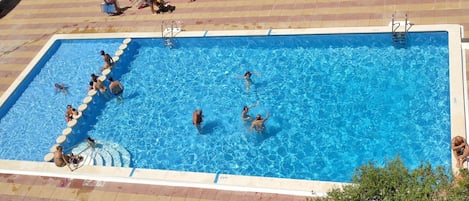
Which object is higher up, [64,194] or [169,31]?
[169,31]

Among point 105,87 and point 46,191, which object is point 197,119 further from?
point 46,191

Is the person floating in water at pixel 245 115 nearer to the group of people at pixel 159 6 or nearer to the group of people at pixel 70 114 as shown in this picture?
the group of people at pixel 70 114

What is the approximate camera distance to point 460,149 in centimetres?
1353

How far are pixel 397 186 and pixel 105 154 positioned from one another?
10.8m

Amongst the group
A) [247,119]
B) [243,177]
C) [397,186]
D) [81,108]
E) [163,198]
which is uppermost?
[81,108]

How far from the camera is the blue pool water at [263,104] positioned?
15.8 meters

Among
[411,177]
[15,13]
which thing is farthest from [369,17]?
[15,13]

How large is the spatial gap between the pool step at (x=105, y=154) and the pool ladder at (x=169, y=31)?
5.95 m

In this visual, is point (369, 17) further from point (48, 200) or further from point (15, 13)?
point (15, 13)

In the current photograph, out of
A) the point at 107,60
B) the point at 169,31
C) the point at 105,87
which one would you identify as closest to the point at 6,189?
the point at 105,87

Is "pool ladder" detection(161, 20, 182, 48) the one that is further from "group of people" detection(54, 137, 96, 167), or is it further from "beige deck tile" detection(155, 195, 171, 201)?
"beige deck tile" detection(155, 195, 171, 201)

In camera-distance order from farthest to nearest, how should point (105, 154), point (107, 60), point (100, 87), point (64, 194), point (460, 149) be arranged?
point (107, 60), point (100, 87), point (105, 154), point (64, 194), point (460, 149)

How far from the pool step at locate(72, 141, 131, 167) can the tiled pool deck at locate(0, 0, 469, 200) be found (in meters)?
0.59

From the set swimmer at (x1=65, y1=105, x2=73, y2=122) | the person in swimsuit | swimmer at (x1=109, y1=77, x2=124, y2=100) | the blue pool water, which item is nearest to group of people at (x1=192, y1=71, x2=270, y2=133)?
the blue pool water
